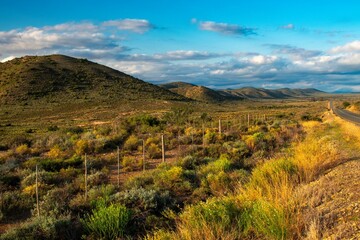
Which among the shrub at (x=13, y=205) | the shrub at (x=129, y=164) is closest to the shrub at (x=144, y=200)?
the shrub at (x=13, y=205)

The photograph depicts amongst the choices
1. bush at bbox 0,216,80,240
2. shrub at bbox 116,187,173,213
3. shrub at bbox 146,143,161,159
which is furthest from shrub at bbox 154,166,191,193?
shrub at bbox 146,143,161,159

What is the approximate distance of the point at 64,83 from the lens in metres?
93.2

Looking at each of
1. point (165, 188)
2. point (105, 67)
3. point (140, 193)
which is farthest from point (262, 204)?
point (105, 67)

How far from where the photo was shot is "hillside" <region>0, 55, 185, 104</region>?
272ft

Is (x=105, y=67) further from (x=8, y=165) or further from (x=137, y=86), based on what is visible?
(x=8, y=165)

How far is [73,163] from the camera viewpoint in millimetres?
17938

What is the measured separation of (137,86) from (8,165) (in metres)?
90.3

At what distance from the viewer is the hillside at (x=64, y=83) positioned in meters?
82.8

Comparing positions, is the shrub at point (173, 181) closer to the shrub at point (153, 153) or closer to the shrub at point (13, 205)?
the shrub at point (13, 205)

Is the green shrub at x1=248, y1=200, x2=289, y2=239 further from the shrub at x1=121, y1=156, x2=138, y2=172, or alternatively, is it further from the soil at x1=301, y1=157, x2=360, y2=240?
the shrub at x1=121, y1=156, x2=138, y2=172

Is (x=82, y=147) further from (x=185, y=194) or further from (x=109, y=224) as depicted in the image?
(x=109, y=224)

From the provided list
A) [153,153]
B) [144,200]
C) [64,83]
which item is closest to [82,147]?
[153,153]

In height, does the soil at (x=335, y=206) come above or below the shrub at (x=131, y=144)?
above

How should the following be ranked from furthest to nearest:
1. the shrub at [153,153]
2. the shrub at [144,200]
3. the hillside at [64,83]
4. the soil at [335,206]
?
the hillside at [64,83] → the shrub at [153,153] → the shrub at [144,200] → the soil at [335,206]
